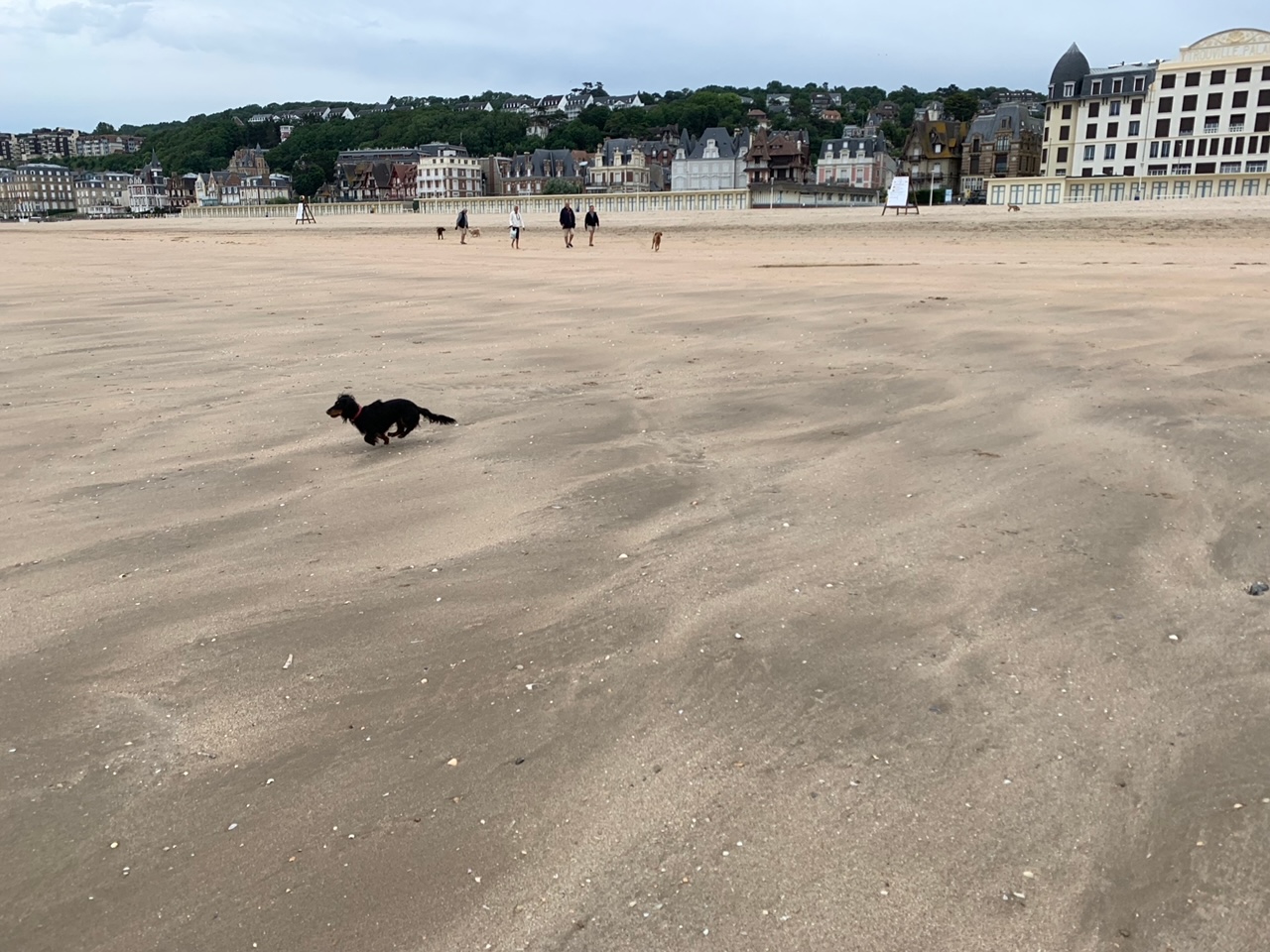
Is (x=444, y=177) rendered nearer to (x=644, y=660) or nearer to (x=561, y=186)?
(x=561, y=186)

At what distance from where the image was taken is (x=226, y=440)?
6.19 metres

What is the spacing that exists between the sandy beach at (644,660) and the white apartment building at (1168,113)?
2946 inches

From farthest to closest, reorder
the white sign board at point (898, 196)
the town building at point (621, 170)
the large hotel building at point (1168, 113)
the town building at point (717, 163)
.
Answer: the town building at point (621, 170)
the town building at point (717, 163)
the large hotel building at point (1168, 113)
the white sign board at point (898, 196)

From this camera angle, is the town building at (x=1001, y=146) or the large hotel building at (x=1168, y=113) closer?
the large hotel building at (x=1168, y=113)

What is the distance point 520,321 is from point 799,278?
19.0 feet

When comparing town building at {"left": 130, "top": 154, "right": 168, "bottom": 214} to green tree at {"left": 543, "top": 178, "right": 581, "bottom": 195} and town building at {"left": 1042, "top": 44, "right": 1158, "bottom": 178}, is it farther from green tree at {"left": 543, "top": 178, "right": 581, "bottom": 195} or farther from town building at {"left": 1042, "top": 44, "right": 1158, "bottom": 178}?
town building at {"left": 1042, "top": 44, "right": 1158, "bottom": 178}

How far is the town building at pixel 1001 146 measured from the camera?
334 feet

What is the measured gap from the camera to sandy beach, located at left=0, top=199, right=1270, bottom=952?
92.7 inches

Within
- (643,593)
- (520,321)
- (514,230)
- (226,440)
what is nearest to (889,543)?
(643,593)

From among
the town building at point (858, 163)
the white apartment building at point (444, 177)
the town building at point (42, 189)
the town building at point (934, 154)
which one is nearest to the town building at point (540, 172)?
the white apartment building at point (444, 177)

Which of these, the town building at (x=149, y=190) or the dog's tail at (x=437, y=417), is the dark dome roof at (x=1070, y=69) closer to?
the dog's tail at (x=437, y=417)

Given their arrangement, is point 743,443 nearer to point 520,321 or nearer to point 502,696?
point 502,696

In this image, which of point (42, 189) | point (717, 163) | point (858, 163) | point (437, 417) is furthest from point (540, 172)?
point (437, 417)

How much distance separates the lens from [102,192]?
7407 inches
